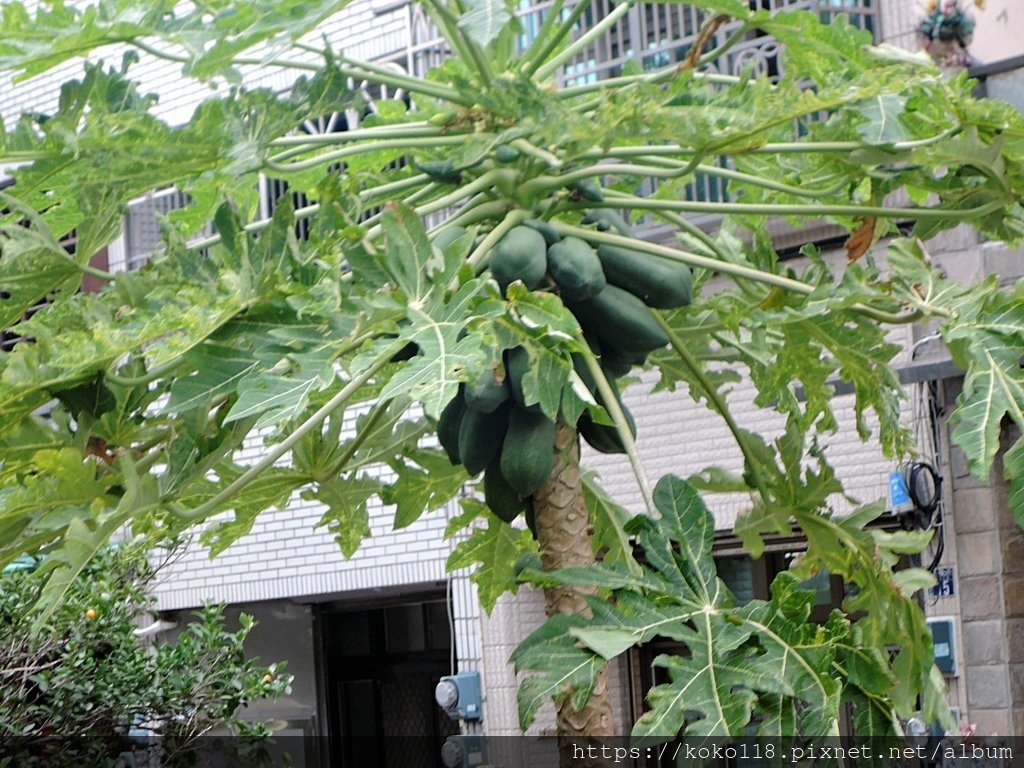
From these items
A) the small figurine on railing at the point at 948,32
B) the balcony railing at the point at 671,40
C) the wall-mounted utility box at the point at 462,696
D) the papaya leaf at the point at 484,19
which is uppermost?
the balcony railing at the point at 671,40

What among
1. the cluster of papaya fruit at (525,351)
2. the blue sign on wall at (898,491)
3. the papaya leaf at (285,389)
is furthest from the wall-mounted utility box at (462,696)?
the papaya leaf at (285,389)

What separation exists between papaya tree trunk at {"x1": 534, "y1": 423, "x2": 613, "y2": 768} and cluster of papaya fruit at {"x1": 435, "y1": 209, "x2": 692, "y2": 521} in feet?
0.15

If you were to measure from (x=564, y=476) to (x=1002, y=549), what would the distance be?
180 inches

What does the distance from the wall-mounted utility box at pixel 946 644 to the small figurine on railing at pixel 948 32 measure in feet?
7.29

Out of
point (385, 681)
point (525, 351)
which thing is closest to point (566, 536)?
point (525, 351)

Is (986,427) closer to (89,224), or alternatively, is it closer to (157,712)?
(89,224)

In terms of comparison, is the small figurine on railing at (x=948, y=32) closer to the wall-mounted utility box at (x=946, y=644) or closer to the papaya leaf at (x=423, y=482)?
the wall-mounted utility box at (x=946, y=644)

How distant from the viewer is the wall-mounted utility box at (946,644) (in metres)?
6.48

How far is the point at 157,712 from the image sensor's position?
5.17 metres

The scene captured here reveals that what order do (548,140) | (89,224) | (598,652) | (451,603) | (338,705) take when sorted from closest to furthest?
(598,652), (548,140), (89,224), (451,603), (338,705)

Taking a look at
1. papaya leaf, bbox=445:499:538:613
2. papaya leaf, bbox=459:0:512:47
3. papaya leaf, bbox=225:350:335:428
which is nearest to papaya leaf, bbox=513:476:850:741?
papaya leaf, bbox=225:350:335:428

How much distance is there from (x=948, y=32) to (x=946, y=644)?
244 centimetres

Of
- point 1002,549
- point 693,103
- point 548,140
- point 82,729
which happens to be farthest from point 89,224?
point 1002,549

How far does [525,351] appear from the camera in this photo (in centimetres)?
221
